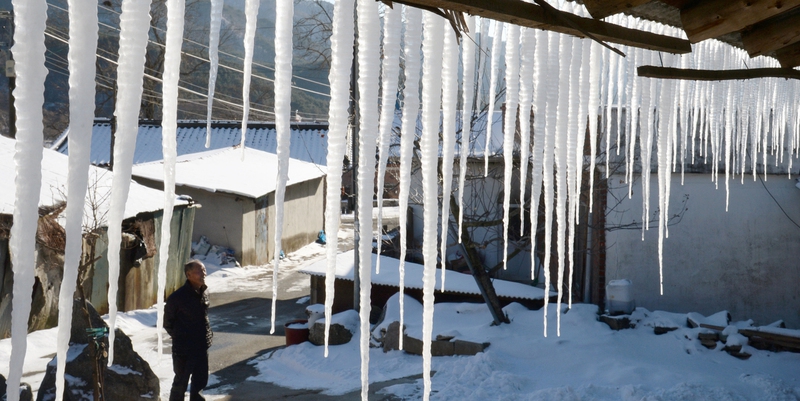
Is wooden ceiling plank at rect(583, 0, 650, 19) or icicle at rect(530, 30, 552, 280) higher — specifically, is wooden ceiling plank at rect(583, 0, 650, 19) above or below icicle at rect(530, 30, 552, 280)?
above

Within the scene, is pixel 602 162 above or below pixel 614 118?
below

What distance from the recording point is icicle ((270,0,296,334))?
1.55 metres

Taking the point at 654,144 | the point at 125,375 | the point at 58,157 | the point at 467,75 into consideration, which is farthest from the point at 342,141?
the point at 58,157

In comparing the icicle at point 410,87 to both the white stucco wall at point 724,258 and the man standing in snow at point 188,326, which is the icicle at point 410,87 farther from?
the white stucco wall at point 724,258

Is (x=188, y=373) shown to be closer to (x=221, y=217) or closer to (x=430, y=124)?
(x=430, y=124)

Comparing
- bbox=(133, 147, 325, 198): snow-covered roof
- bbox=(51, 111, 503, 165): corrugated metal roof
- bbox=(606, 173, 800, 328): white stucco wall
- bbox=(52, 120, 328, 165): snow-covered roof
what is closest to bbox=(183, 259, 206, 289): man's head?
bbox=(606, 173, 800, 328): white stucco wall

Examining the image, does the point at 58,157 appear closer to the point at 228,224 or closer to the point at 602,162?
the point at 228,224

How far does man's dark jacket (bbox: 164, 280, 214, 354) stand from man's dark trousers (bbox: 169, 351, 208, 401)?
8cm

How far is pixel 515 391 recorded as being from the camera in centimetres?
648

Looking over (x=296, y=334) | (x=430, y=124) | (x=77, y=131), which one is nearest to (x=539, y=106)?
(x=430, y=124)

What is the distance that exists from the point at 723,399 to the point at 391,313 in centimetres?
483

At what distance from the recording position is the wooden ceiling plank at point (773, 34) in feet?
8.85

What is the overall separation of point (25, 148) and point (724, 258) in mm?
10597

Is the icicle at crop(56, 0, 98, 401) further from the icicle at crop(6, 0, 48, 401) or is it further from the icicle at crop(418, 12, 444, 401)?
the icicle at crop(418, 12, 444, 401)
